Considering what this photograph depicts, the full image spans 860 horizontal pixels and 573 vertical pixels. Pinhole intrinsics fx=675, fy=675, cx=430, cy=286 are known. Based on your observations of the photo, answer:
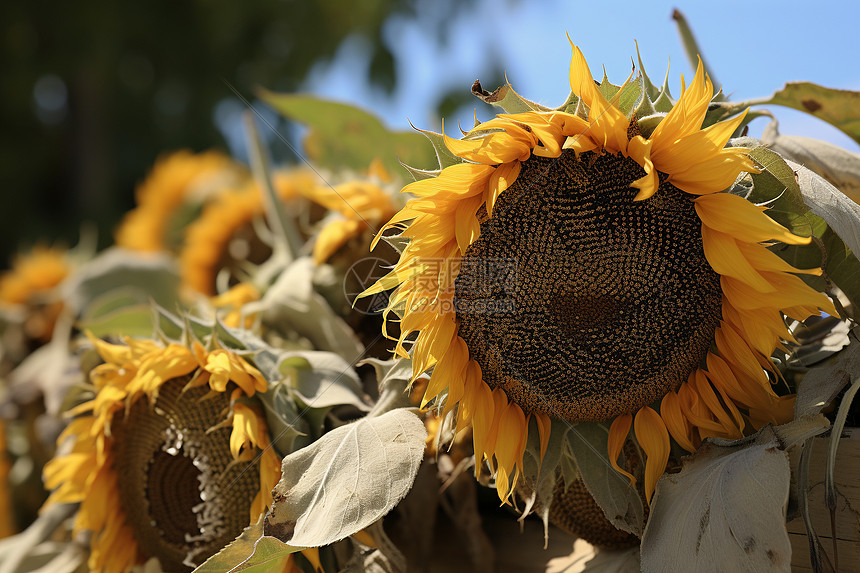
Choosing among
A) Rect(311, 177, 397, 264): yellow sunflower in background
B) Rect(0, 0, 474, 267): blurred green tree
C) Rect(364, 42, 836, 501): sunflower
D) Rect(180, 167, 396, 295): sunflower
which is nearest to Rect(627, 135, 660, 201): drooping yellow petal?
Rect(364, 42, 836, 501): sunflower

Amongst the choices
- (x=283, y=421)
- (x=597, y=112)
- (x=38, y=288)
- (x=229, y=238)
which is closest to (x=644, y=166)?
(x=597, y=112)

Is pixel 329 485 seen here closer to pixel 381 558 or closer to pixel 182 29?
pixel 381 558

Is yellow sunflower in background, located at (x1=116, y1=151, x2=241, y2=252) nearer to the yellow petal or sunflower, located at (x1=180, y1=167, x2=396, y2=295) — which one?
sunflower, located at (x1=180, y1=167, x2=396, y2=295)

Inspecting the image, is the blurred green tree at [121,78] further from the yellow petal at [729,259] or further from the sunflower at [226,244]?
the yellow petal at [729,259]

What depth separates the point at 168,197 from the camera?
1.71 metres

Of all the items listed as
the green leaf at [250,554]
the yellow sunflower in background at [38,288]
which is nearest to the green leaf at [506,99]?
the green leaf at [250,554]

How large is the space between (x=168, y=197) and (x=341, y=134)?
35.9 inches

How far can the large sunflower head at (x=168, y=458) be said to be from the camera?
605 mm

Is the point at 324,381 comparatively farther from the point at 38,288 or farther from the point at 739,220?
the point at 38,288

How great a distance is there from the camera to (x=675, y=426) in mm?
517

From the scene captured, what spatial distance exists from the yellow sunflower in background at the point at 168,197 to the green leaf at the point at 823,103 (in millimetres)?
1295

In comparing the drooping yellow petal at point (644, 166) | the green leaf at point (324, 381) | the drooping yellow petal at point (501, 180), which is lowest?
the green leaf at point (324, 381)

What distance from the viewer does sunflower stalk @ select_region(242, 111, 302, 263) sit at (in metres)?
0.91

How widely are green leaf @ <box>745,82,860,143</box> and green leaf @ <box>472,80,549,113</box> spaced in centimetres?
28
